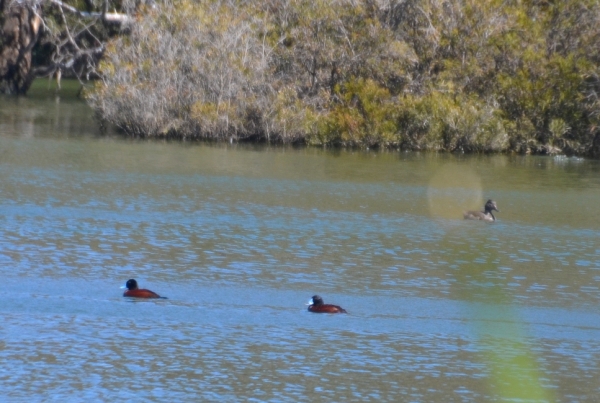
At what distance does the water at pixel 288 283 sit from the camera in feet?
31.4

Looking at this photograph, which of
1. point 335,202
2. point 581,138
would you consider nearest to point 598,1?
point 581,138

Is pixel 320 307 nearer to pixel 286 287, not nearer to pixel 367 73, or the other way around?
pixel 286 287

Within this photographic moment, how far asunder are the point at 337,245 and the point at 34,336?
6121 mm

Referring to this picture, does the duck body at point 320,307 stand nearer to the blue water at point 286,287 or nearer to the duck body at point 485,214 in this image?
the blue water at point 286,287

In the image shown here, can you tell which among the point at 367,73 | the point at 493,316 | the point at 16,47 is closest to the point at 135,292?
the point at 493,316

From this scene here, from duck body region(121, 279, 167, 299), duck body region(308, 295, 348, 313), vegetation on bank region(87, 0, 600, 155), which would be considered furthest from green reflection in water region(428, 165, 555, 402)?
vegetation on bank region(87, 0, 600, 155)

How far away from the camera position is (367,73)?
97.5 feet

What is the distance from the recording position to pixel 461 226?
17797mm

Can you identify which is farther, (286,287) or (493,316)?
(286,287)

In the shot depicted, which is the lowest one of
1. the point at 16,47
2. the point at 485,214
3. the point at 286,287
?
the point at 286,287

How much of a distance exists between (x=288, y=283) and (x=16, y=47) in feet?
108

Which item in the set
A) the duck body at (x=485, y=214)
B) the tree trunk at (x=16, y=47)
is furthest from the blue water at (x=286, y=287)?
the tree trunk at (x=16, y=47)

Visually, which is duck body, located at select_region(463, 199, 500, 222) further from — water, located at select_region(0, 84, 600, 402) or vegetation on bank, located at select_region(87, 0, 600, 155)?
vegetation on bank, located at select_region(87, 0, 600, 155)

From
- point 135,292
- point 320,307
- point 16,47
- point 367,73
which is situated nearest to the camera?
point 320,307
